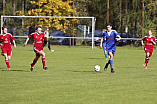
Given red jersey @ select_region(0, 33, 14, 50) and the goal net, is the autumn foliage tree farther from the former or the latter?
red jersey @ select_region(0, 33, 14, 50)

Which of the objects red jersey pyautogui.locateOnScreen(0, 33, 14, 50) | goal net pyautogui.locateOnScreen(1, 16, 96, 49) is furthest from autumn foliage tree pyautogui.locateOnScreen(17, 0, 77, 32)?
red jersey pyautogui.locateOnScreen(0, 33, 14, 50)

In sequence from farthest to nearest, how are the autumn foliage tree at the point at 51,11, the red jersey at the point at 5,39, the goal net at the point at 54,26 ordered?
the autumn foliage tree at the point at 51,11
the goal net at the point at 54,26
the red jersey at the point at 5,39

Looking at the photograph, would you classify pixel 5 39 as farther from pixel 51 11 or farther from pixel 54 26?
pixel 51 11

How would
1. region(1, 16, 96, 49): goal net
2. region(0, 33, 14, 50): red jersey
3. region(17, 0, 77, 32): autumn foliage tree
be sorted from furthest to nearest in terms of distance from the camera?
region(17, 0, 77, 32): autumn foliage tree → region(1, 16, 96, 49): goal net → region(0, 33, 14, 50): red jersey

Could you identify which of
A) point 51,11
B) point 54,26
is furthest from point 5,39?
point 51,11

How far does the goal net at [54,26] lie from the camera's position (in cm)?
4222

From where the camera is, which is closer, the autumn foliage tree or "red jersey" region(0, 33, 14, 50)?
"red jersey" region(0, 33, 14, 50)

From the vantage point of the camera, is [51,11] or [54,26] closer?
[54,26]

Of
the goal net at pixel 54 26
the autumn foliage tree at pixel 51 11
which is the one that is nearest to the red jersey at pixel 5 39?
the goal net at pixel 54 26

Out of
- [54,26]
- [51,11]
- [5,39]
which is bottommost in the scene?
[5,39]

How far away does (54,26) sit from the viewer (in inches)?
1678

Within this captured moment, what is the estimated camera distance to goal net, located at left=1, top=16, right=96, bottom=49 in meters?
42.2

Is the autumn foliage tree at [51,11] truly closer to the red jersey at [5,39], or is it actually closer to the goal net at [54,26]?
the goal net at [54,26]

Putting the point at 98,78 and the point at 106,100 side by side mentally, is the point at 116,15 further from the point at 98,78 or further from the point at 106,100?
the point at 106,100
